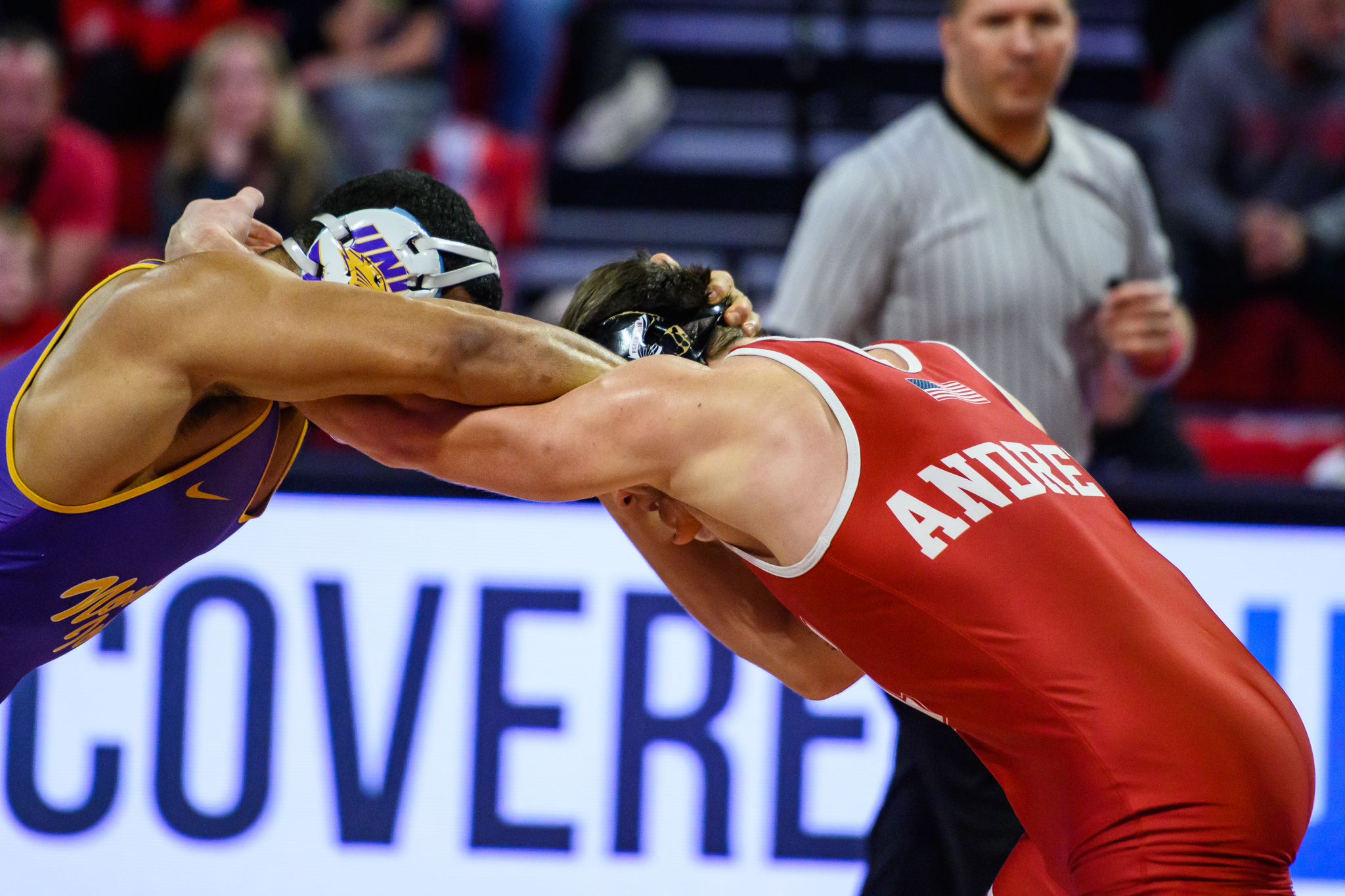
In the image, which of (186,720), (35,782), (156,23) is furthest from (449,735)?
(156,23)

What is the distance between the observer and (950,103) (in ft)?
14.0

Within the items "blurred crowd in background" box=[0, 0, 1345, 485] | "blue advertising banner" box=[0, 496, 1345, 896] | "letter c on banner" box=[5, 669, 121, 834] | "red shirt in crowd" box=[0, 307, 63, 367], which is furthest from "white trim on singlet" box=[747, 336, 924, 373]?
"red shirt in crowd" box=[0, 307, 63, 367]

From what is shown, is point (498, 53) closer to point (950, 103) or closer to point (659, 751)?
point (950, 103)

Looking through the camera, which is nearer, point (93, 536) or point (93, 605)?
point (93, 536)

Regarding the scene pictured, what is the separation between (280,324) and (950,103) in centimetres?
232

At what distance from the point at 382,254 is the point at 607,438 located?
0.65 metres

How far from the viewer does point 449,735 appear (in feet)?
14.3

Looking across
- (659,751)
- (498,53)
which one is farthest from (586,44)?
(659,751)

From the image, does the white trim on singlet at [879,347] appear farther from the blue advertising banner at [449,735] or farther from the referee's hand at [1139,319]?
the blue advertising banner at [449,735]

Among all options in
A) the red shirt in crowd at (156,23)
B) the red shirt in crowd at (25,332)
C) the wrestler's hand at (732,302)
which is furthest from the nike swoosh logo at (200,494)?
the red shirt in crowd at (156,23)

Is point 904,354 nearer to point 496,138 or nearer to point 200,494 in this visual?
point 200,494

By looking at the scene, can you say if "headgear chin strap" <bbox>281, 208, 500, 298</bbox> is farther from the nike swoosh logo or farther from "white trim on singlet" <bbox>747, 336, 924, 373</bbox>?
"white trim on singlet" <bbox>747, 336, 924, 373</bbox>

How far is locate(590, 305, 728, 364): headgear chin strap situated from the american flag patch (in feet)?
1.42

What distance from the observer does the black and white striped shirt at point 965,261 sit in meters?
4.11
